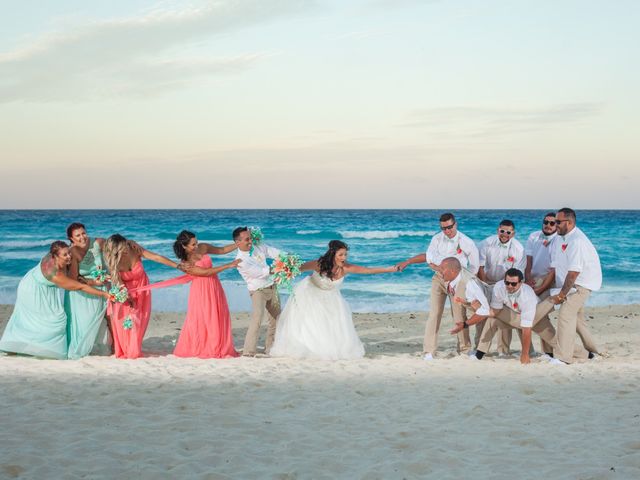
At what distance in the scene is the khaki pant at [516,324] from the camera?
8875 mm

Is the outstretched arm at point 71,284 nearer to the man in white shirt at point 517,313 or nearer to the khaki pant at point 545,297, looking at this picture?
the man in white shirt at point 517,313

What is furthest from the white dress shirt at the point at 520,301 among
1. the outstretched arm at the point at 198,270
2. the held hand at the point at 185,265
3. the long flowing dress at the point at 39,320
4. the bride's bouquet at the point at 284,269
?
the long flowing dress at the point at 39,320

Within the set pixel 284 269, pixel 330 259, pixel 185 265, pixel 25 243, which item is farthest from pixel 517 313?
pixel 25 243

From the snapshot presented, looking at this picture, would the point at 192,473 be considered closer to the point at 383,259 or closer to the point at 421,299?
the point at 421,299

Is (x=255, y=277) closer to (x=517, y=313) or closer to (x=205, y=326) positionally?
(x=205, y=326)

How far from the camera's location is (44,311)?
900 centimetres

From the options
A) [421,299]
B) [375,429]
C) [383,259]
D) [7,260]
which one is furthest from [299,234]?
[375,429]

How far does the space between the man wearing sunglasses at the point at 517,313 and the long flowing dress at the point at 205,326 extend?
3063 millimetres

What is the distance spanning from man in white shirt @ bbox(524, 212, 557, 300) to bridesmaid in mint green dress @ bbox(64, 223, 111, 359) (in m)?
5.42

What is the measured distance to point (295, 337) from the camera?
29.9 ft

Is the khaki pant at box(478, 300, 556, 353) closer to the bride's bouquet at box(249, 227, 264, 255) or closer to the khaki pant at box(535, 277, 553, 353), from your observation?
the khaki pant at box(535, 277, 553, 353)

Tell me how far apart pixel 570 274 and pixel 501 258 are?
0.98m

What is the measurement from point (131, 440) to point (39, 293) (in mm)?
3945

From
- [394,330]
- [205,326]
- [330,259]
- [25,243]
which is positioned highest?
[330,259]
